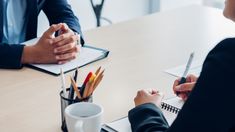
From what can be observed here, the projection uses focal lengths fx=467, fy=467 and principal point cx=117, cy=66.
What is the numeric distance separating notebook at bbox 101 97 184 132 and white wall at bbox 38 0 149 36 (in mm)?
1969

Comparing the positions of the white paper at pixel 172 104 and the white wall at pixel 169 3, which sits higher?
the white paper at pixel 172 104

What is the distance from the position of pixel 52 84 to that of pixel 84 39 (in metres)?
0.47

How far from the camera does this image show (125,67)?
5.17ft

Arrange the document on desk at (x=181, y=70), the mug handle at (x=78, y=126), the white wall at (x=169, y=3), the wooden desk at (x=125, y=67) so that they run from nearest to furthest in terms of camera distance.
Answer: the mug handle at (x=78, y=126) → the wooden desk at (x=125, y=67) → the document on desk at (x=181, y=70) → the white wall at (x=169, y=3)

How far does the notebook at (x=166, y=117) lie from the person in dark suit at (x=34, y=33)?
48cm

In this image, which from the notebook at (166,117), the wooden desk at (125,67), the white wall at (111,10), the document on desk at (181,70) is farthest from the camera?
the white wall at (111,10)

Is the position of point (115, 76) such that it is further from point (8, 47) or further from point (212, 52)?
point (212, 52)

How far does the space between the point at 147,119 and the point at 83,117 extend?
15cm

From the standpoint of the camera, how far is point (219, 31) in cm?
197

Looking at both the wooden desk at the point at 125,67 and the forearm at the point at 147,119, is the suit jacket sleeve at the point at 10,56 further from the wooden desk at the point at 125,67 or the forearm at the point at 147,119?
the forearm at the point at 147,119

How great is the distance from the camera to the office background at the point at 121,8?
Result: 3387mm

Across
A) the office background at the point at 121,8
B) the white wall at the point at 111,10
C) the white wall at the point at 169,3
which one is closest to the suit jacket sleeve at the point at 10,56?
the white wall at the point at 111,10

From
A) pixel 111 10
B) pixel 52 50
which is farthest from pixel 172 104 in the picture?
pixel 111 10

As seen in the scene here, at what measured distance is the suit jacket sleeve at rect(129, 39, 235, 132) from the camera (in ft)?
2.79
